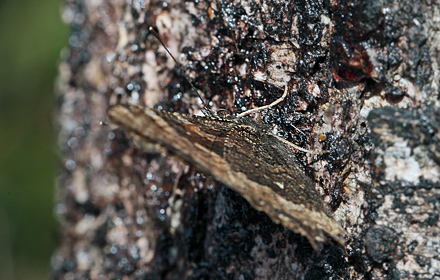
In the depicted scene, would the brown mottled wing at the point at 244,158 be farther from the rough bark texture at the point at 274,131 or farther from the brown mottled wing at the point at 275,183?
the rough bark texture at the point at 274,131

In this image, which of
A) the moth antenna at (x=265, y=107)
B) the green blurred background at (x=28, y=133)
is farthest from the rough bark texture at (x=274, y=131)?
the green blurred background at (x=28, y=133)

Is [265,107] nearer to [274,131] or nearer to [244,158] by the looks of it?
[274,131]

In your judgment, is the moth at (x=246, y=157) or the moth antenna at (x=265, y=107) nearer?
the moth at (x=246, y=157)

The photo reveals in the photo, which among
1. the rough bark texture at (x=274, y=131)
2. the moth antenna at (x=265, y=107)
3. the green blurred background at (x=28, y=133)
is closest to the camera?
the rough bark texture at (x=274, y=131)

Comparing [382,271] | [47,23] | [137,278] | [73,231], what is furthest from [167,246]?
[47,23]

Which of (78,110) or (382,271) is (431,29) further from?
(78,110)

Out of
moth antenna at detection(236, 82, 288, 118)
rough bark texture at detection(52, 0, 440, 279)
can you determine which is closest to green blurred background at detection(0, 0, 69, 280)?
rough bark texture at detection(52, 0, 440, 279)

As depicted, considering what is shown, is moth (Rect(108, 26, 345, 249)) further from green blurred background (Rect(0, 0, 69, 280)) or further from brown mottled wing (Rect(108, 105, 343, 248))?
green blurred background (Rect(0, 0, 69, 280))
